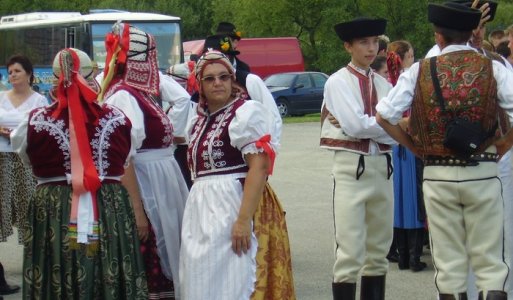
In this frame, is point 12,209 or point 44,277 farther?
point 12,209

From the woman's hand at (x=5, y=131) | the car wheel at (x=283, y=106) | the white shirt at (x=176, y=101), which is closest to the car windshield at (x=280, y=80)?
the car wheel at (x=283, y=106)

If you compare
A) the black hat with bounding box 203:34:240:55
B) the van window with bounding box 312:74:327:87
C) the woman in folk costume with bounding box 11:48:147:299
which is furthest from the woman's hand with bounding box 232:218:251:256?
the van window with bounding box 312:74:327:87

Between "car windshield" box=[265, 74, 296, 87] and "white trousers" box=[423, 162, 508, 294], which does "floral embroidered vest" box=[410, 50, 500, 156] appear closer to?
"white trousers" box=[423, 162, 508, 294]

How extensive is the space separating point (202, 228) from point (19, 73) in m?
3.59

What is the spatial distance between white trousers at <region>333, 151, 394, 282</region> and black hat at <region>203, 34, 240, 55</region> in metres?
1.36

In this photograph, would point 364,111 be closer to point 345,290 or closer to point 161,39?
point 345,290

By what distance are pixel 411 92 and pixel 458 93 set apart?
0.26 metres

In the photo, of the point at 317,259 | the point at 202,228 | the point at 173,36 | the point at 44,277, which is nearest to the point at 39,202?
the point at 44,277

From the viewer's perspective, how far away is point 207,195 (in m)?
5.48

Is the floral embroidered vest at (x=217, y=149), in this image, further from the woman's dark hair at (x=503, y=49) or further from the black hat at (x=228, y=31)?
the woman's dark hair at (x=503, y=49)

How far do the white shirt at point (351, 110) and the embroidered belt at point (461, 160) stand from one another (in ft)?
2.43

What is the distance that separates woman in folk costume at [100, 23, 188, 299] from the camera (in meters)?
6.34

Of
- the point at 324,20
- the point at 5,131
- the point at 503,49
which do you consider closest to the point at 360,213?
the point at 503,49

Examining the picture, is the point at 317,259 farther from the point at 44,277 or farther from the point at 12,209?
the point at 44,277
